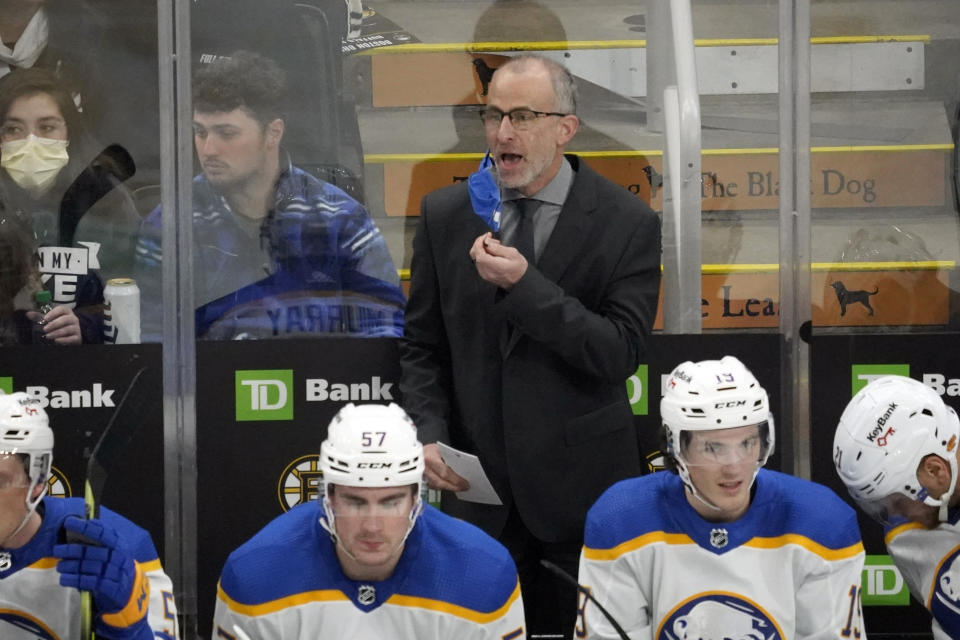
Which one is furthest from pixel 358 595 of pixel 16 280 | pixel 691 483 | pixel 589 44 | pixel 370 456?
pixel 589 44

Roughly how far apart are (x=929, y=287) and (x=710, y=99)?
0.81 meters

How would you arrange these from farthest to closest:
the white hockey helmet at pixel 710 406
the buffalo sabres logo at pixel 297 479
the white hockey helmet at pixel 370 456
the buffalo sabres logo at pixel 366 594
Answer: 1. the buffalo sabres logo at pixel 297 479
2. the white hockey helmet at pixel 710 406
3. the buffalo sabres logo at pixel 366 594
4. the white hockey helmet at pixel 370 456

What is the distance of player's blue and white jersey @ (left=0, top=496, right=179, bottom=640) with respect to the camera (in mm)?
3219

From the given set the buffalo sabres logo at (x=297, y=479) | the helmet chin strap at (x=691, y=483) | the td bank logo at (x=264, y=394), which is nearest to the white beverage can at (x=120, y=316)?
the td bank logo at (x=264, y=394)

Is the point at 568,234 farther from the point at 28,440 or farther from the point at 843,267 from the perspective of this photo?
the point at 28,440

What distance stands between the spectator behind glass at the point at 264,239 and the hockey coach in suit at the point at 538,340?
0.43 metres

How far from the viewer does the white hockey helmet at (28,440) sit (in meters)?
3.17

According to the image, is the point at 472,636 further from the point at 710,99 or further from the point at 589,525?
the point at 710,99

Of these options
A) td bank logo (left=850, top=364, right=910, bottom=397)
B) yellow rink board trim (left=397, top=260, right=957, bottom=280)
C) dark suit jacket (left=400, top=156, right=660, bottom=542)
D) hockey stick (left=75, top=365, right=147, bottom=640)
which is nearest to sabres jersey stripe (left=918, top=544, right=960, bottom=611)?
dark suit jacket (left=400, top=156, right=660, bottom=542)

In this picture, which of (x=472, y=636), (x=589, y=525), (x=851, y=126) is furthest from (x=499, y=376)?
(x=851, y=126)

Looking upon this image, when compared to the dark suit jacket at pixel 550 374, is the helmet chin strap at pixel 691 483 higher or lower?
lower

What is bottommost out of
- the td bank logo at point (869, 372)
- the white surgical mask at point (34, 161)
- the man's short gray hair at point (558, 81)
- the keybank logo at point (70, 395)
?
the keybank logo at point (70, 395)

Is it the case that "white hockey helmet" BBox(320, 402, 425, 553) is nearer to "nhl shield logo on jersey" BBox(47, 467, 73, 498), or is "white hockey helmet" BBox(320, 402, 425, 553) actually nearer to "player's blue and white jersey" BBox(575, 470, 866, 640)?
"player's blue and white jersey" BBox(575, 470, 866, 640)

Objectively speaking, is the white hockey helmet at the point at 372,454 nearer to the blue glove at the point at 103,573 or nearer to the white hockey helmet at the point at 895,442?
the blue glove at the point at 103,573
